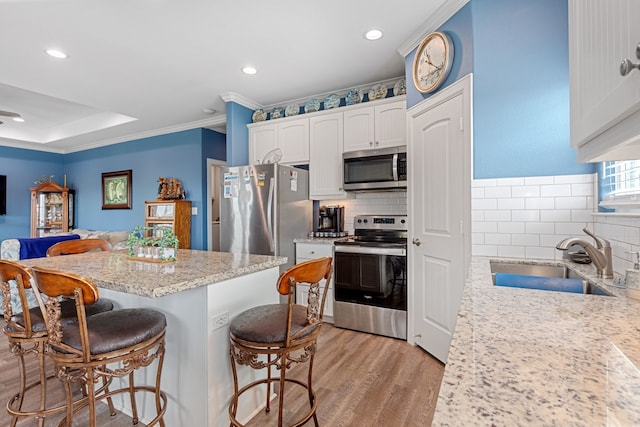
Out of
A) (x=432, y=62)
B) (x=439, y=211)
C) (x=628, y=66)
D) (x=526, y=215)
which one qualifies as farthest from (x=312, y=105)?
(x=628, y=66)

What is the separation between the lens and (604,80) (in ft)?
2.21

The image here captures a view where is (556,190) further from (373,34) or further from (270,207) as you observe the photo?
(270,207)

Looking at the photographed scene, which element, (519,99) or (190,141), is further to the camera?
(190,141)

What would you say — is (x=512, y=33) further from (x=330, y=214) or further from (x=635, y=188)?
(x=330, y=214)

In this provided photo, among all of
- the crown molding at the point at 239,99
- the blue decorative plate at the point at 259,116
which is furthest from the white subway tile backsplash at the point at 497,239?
the crown molding at the point at 239,99

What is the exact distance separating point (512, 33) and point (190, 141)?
4300 mm

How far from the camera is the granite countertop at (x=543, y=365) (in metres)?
0.42

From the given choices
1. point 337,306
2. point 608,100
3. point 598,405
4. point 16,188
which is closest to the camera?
point 598,405

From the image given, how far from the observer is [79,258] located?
6.34 ft

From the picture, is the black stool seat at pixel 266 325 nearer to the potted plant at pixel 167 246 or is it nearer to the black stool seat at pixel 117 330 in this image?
the black stool seat at pixel 117 330

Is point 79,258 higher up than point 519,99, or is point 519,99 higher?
point 519,99

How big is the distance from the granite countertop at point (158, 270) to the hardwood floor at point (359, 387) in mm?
835

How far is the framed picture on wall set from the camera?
539cm

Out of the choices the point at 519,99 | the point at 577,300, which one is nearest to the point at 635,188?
the point at 577,300
